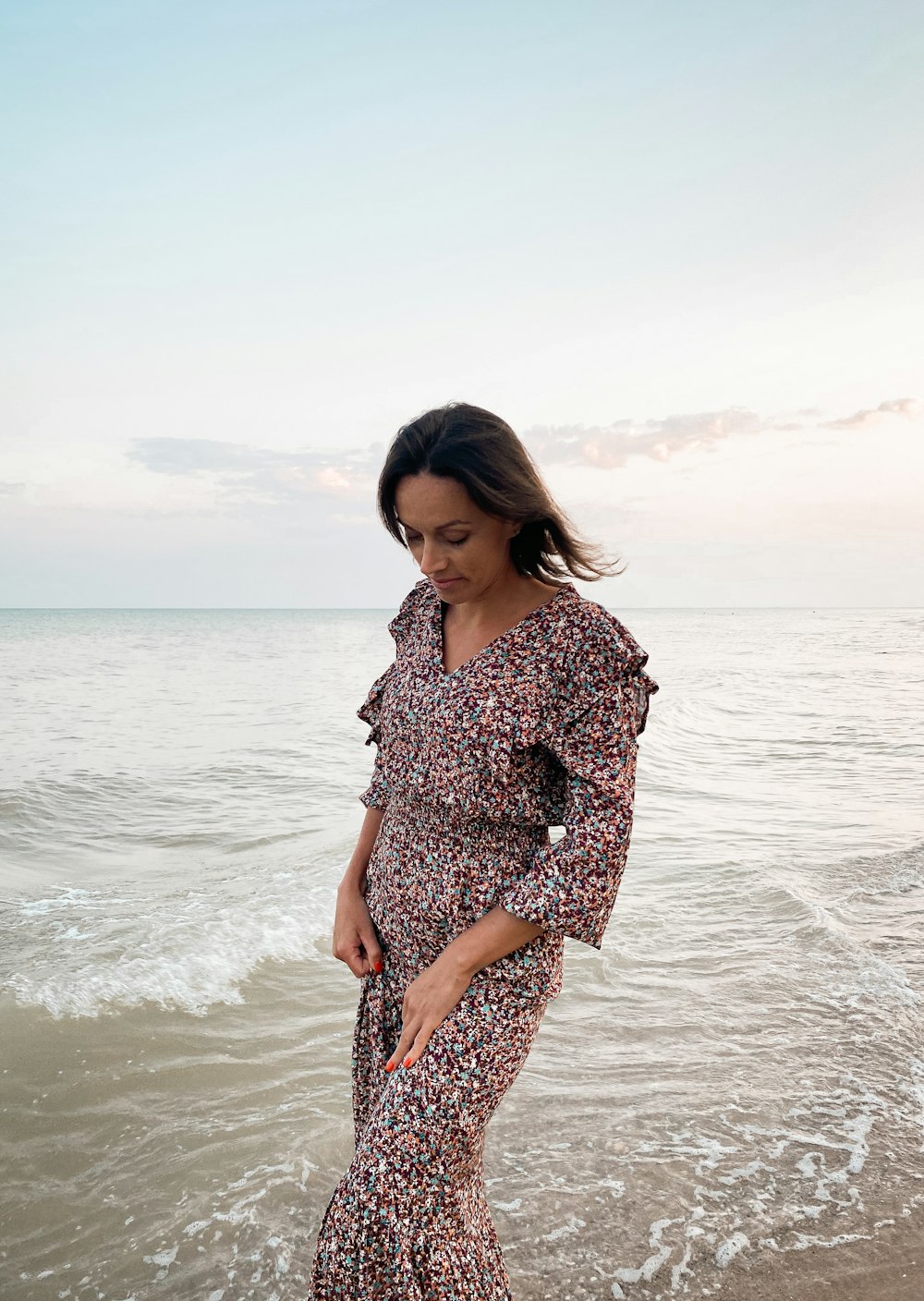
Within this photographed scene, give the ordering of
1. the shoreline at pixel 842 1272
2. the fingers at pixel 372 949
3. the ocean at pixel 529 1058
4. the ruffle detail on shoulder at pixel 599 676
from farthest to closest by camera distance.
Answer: the ocean at pixel 529 1058 < the shoreline at pixel 842 1272 < the fingers at pixel 372 949 < the ruffle detail on shoulder at pixel 599 676

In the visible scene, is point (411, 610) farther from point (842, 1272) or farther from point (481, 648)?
point (842, 1272)

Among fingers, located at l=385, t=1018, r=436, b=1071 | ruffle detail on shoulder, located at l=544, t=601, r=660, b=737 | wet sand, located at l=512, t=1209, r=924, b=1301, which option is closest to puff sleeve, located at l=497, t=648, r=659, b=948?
ruffle detail on shoulder, located at l=544, t=601, r=660, b=737

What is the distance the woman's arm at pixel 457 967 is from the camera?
1831 millimetres

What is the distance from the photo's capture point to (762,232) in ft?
41.5

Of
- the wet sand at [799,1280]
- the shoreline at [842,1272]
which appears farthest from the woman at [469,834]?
the shoreline at [842,1272]

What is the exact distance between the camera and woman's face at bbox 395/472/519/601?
78.7 inches

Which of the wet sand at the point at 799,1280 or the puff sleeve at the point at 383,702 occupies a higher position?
the puff sleeve at the point at 383,702

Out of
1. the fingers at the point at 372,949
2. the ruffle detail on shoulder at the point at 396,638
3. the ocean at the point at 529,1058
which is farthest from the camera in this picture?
the ocean at the point at 529,1058

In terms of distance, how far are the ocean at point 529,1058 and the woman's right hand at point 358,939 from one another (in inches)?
48.0

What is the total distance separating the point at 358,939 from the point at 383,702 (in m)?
0.56

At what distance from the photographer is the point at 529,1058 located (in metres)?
4.33

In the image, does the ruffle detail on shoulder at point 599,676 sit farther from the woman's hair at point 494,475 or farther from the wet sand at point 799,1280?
the wet sand at point 799,1280

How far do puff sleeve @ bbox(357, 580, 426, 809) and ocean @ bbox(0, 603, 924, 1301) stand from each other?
1.55m

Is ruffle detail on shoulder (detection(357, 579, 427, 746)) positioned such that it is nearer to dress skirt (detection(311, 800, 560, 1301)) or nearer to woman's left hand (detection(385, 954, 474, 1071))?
dress skirt (detection(311, 800, 560, 1301))
